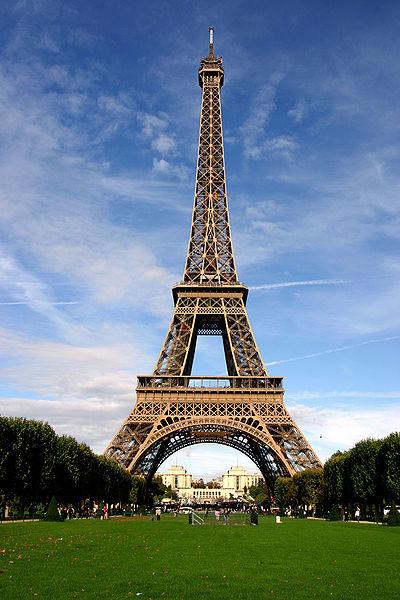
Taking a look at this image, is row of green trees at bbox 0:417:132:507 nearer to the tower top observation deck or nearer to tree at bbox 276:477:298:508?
tree at bbox 276:477:298:508

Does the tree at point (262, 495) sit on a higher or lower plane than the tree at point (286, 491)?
higher

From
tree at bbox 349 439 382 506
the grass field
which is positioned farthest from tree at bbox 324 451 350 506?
the grass field

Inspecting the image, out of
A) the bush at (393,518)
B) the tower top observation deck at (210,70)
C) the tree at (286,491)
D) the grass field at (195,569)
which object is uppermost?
the tower top observation deck at (210,70)

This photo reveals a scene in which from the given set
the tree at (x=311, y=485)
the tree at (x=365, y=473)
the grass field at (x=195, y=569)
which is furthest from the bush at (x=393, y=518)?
the tree at (x=311, y=485)

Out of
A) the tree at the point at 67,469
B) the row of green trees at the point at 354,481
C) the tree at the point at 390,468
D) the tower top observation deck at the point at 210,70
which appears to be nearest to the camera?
the tree at the point at 390,468

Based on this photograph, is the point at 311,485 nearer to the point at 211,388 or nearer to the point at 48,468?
the point at 211,388

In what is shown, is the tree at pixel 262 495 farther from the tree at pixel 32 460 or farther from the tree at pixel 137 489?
the tree at pixel 32 460

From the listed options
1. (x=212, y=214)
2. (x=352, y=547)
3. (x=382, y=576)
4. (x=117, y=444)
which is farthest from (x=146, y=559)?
(x=212, y=214)

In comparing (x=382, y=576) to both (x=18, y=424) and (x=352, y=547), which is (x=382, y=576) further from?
(x=18, y=424)
